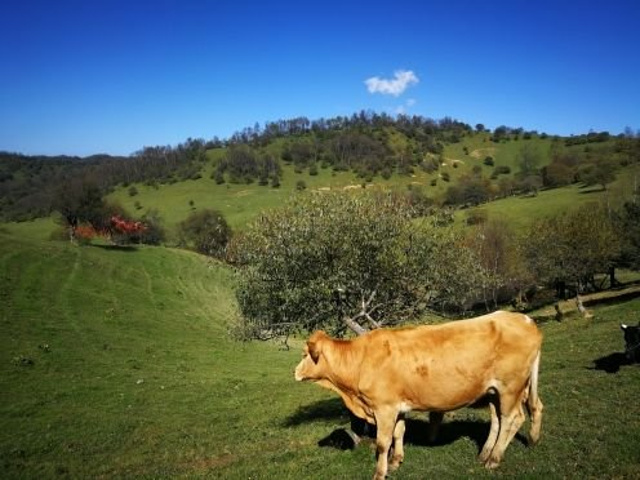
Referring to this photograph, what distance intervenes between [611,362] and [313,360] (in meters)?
16.6

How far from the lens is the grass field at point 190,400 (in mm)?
14109

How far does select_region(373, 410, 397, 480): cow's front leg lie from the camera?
41.9ft

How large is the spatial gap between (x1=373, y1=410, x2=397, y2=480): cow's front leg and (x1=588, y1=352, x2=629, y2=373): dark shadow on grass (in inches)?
551

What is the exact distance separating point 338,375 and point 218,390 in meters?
19.8

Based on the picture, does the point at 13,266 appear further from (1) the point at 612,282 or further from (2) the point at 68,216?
(1) the point at 612,282

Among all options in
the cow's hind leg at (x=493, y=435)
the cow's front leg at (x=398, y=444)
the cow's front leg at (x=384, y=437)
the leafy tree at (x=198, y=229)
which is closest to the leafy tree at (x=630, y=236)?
the cow's hind leg at (x=493, y=435)

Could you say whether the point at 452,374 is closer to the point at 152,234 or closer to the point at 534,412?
the point at 534,412

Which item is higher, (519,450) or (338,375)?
(338,375)

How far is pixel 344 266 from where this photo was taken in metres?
18.5

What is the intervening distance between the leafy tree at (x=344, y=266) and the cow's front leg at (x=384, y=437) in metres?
5.41

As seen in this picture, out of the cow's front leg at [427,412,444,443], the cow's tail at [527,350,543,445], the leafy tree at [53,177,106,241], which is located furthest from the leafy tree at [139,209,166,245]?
the cow's tail at [527,350,543,445]

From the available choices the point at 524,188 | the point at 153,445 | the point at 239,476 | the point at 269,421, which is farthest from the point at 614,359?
the point at 524,188

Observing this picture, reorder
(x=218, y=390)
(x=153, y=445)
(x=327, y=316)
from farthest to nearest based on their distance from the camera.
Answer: (x=218, y=390), (x=153, y=445), (x=327, y=316)

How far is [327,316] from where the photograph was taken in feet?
62.7
